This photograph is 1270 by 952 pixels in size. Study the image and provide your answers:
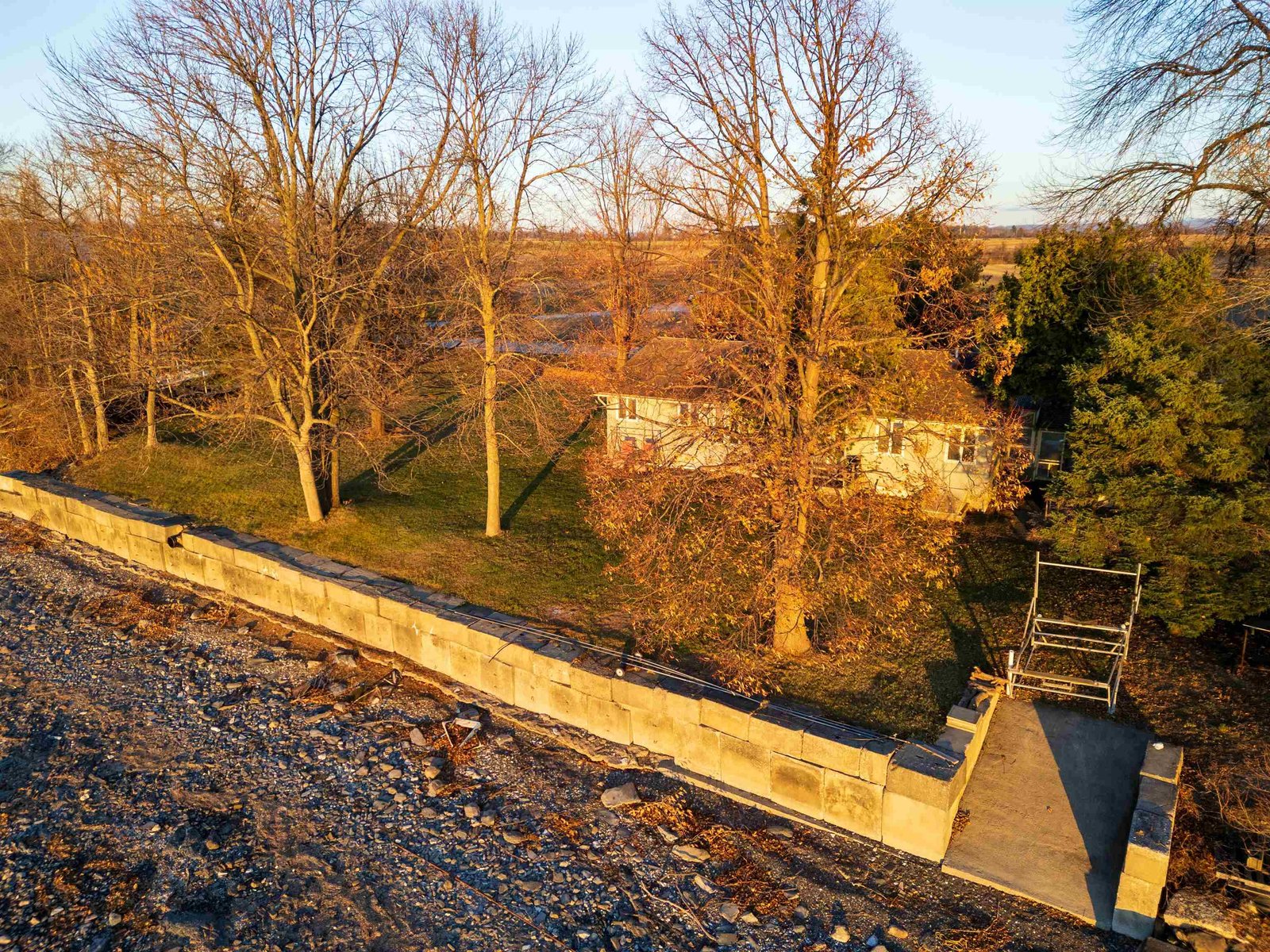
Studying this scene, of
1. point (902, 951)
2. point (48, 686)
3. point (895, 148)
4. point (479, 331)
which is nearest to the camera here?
point (902, 951)

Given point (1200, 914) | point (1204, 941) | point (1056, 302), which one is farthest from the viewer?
point (1056, 302)

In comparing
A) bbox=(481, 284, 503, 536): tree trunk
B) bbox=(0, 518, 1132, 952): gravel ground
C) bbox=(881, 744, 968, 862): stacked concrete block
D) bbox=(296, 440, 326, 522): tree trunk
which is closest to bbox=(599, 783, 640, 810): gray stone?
bbox=(0, 518, 1132, 952): gravel ground

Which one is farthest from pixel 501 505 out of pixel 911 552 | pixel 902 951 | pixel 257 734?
pixel 902 951

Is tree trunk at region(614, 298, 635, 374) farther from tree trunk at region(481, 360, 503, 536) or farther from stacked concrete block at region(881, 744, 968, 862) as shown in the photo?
stacked concrete block at region(881, 744, 968, 862)

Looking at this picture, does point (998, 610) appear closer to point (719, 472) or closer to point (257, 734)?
point (719, 472)

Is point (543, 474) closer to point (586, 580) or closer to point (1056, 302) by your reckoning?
point (586, 580)

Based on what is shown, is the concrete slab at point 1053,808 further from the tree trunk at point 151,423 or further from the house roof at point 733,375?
the tree trunk at point 151,423

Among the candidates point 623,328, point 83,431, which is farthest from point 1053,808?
point 83,431
